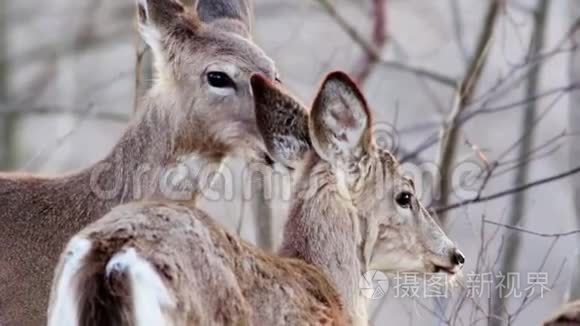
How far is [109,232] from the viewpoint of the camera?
7.32 meters

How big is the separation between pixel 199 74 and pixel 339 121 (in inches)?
64.3

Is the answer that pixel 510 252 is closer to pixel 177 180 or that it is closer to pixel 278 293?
pixel 177 180

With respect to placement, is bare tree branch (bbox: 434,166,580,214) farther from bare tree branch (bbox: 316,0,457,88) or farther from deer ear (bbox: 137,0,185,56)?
deer ear (bbox: 137,0,185,56)

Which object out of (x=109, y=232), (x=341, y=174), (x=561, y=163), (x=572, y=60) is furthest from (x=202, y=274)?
(x=561, y=163)

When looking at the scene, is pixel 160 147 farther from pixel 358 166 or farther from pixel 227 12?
pixel 358 166

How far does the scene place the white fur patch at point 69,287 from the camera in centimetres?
714

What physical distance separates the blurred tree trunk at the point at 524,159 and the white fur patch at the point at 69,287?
3.42m

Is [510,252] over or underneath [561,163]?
underneath

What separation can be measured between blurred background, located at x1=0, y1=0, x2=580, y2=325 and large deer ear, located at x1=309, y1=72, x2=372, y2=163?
1.21 meters

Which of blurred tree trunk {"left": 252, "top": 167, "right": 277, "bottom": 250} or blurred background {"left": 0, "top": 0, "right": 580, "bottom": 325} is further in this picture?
blurred tree trunk {"left": 252, "top": 167, "right": 277, "bottom": 250}

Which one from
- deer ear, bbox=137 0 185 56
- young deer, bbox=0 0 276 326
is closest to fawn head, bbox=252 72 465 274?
young deer, bbox=0 0 276 326

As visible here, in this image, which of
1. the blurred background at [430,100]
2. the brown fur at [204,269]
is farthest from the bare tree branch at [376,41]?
the brown fur at [204,269]

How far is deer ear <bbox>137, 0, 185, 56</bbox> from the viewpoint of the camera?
10023 millimetres

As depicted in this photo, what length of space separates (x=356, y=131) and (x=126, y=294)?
1811 mm
